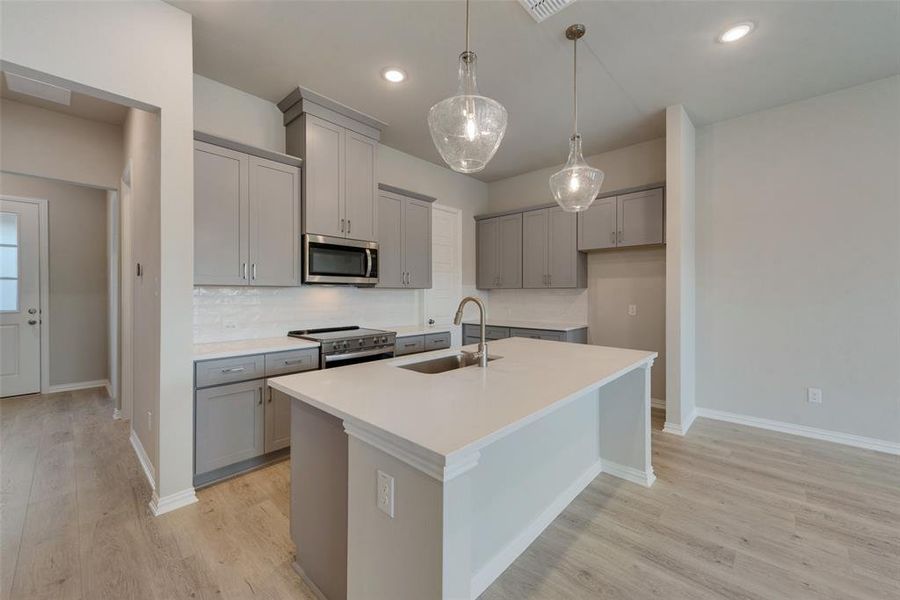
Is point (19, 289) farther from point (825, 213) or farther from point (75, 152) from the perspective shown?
point (825, 213)

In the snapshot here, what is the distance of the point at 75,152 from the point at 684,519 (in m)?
5.54

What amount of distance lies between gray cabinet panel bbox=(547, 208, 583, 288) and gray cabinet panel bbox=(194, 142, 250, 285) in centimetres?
332

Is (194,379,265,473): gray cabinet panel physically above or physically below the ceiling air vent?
below

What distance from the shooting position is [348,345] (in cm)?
312

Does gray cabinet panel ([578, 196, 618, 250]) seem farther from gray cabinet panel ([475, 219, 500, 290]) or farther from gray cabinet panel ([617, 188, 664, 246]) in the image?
gray cabinet panel ([475, 219, 500, 290])

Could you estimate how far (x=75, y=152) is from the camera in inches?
133

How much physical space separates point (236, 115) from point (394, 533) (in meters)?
3.32

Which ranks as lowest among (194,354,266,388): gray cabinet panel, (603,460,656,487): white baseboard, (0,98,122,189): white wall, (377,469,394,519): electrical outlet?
(603,460,656,487): white baseboard

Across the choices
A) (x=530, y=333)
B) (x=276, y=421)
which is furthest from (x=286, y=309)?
(x=530, y=333)

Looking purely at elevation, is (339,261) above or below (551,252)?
below

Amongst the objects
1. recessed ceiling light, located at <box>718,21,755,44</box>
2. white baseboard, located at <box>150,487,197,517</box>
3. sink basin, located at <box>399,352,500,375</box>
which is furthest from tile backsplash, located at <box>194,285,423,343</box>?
recessed ceiling light, located at <box>718,21,755,44</box>

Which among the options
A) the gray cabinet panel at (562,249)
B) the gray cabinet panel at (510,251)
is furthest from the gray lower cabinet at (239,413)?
the gray cabinet panel at (562,249)

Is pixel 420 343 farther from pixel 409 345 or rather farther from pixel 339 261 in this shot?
pixel 339 261

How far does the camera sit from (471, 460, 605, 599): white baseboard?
5.37 ft
